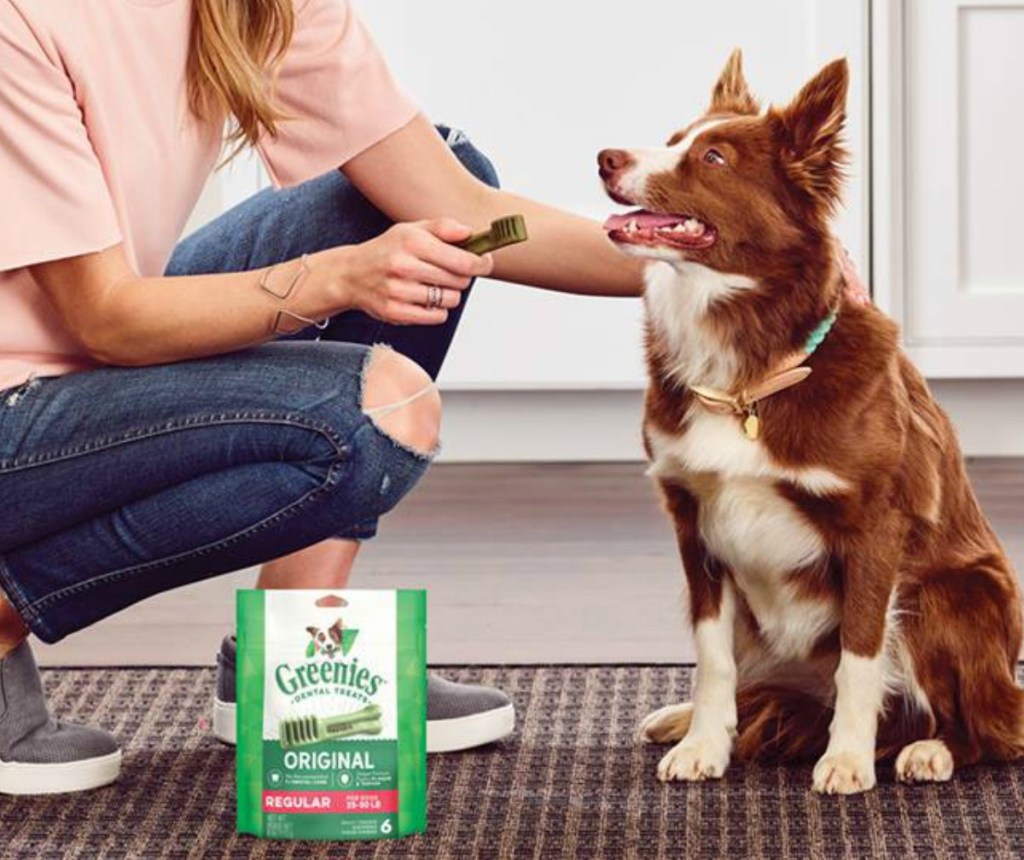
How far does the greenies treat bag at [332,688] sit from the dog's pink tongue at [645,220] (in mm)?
389

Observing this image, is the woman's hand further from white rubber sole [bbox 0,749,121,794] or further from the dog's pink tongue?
white rubber sole [bbox 0,749,121,794]

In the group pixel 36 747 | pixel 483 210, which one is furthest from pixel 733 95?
pixel 36 747

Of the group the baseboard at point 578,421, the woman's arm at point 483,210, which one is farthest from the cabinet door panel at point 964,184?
the woman's arm at point 483,210

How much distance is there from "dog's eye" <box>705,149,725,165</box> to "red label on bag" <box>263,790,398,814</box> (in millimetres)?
633

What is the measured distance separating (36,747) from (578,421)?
6.22ft

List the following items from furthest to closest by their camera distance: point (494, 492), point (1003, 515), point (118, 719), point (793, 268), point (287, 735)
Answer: point (494, 492) < point (1003, 515) < point (118, 719) < point (793, 268) < point (287, 735)

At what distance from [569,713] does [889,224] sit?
5.02 ft

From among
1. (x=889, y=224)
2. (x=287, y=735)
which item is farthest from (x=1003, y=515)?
(x=287, y=735)

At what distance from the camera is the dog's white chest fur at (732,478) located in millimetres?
1851

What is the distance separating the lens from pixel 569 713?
2152 millimetres

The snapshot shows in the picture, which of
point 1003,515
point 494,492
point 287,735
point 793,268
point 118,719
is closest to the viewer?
point 287,735

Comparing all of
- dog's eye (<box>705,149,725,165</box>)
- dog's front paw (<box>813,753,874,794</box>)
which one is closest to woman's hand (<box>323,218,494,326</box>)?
dog's eye (<box>705,149,725,165</box>)

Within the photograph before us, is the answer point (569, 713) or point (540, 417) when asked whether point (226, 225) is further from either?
point (540, 417)

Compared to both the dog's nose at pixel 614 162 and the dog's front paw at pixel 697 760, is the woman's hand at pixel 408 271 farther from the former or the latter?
the dog's front paw at pixel 697 760
